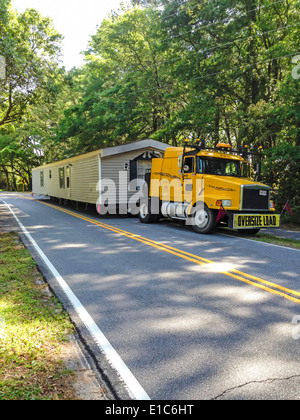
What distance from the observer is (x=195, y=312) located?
177 inches

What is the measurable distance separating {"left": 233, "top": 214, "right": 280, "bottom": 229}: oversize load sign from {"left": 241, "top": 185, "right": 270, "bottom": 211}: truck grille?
0.32 metres

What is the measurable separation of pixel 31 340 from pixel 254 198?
911cm

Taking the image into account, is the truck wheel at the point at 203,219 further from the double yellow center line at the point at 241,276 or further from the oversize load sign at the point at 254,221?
the double yellow center line at the point at 241,276

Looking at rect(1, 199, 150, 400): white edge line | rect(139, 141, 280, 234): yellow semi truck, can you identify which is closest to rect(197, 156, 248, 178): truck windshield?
rect(139, 141, 280, 234): yellow semi truck

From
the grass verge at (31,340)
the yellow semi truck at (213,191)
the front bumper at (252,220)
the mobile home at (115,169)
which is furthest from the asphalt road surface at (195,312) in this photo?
the mobile home at (115,169)

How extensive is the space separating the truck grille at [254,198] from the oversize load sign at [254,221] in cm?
32

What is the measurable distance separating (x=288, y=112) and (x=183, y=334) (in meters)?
12.0

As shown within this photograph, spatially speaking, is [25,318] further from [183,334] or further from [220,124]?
[220,124]

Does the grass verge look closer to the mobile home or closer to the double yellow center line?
the double yellow center line

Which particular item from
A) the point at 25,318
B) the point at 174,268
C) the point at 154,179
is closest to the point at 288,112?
the point at 154,179

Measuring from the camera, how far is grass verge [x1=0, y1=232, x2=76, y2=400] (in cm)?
284

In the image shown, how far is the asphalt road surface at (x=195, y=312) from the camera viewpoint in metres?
2.99

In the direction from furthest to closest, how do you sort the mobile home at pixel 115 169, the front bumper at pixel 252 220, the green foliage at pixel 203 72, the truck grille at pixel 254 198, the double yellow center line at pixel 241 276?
the mobile home at pixel 115 169 < the green foliage at pixel 203 72 < the truck grille at pixel 254 198 < the front bumper at pixel 252 220 < the double yellow center line at pixel 241 276

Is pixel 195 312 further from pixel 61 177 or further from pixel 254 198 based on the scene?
pixel 61 177
